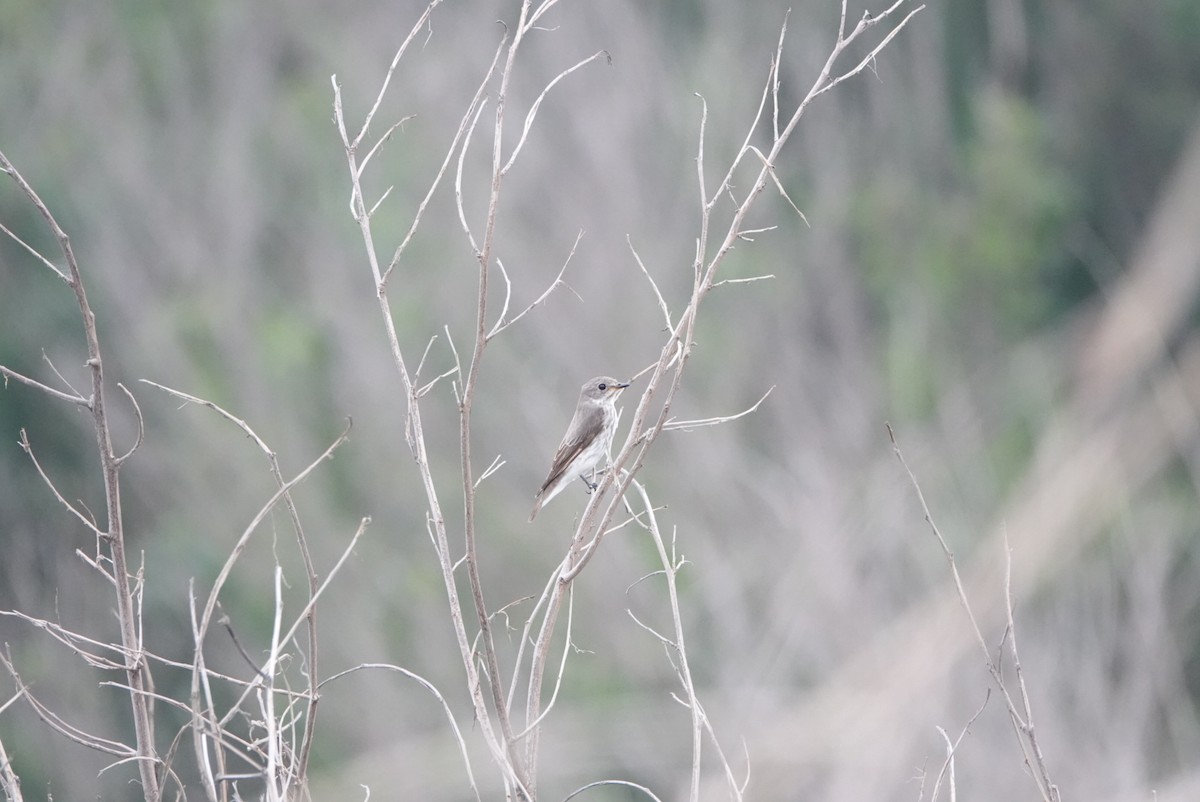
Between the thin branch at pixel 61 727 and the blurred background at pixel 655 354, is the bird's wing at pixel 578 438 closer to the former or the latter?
the thin branch at pixel 61 727

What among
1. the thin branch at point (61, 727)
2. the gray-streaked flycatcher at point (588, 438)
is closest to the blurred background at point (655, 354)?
the gray-streaked flycatcher at point (588, 438)

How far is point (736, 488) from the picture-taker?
43.7 feet

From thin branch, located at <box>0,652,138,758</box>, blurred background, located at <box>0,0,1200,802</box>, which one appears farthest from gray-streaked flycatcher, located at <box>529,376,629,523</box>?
blurred background, located at <box>0,0,1200,802</box>

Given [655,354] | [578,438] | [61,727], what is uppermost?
[61,727]

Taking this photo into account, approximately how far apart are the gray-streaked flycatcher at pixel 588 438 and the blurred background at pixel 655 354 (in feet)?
16.7

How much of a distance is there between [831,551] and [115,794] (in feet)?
26.4

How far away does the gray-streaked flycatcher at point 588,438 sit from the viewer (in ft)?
21.0

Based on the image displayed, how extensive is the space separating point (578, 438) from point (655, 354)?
654 centimetres

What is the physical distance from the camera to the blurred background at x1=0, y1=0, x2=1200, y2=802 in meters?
12.2

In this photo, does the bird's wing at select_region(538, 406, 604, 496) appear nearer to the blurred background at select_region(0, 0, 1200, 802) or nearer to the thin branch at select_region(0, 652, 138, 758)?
the thin branch at select_region(0, 652, 138, 758)

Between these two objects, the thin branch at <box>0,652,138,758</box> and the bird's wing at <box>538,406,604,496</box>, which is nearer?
the thin branch at <box>0,652,138,758</box>

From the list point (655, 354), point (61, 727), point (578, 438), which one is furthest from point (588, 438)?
point (655, 354)

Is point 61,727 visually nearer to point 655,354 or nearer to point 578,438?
point 578,438

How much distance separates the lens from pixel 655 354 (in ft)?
42.5
